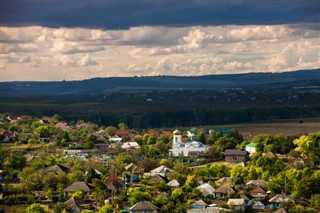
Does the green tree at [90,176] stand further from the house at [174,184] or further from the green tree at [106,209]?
the green tree at [106,209]

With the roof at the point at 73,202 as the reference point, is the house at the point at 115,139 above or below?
below

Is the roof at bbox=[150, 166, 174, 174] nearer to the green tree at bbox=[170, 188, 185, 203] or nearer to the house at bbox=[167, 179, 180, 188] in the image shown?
the house at bbox=[167, 179, 180, 188]

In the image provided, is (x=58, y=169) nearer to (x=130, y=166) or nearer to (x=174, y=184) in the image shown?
(x=130, y=166)

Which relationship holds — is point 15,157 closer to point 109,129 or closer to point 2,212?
point 2,212

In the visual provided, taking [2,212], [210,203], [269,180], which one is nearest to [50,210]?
[2,212]

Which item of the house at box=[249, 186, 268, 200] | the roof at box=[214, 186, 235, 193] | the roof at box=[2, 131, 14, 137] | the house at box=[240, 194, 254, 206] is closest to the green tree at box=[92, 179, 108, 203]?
the roof at box=[214, 186, 235, 193]

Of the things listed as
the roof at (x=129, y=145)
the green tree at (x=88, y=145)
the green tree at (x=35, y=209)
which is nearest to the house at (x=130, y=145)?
the roof at (x=129, y=145)
